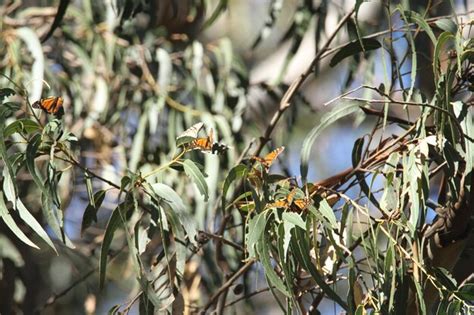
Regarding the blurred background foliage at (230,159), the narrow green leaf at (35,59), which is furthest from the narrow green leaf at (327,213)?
the narrow green leaf at (35,59)

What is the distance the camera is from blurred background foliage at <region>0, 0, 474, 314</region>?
115 centimetres

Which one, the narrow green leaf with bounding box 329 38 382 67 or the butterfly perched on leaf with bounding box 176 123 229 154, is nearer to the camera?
the butterfly perched on leaf with bounding box 176 123 229 154

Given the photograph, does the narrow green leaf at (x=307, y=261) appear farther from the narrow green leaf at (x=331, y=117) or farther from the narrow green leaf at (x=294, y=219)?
the narrow green leaf at (x=331, y=117)

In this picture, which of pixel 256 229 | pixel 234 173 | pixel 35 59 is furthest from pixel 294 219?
pixel 35 59

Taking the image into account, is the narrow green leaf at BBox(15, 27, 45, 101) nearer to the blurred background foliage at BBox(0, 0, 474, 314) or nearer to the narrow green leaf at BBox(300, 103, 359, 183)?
the blurred background foliage at BBox(0, 0, 474, 314)

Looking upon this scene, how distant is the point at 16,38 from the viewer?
2.16 m

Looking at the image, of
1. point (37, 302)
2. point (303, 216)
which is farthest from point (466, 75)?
point (37, 302)

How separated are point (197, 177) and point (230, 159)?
921mm

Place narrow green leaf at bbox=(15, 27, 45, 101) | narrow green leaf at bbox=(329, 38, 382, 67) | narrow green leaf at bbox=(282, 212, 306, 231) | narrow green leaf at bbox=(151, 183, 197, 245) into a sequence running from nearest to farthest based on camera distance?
narrow green leaf at bbox=(282, 212, 306, 231) → narrow green leaf at bbox=(151, 183, 197, 245) → narrow green leaf at bbox=(329, 38, 382, 67) → narrow green leaf at bbox=(15, 27, 45, 101)

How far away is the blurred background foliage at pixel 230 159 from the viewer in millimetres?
1154

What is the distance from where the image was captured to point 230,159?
209cm

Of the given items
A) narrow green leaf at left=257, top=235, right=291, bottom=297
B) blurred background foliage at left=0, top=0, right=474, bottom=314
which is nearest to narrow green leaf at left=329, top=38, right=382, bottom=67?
blurred background foliage at left=0, top=0, right=474, bottom=314

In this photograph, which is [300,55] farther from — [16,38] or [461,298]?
[461,298]

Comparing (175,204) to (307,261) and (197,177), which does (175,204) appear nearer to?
(197,177)
